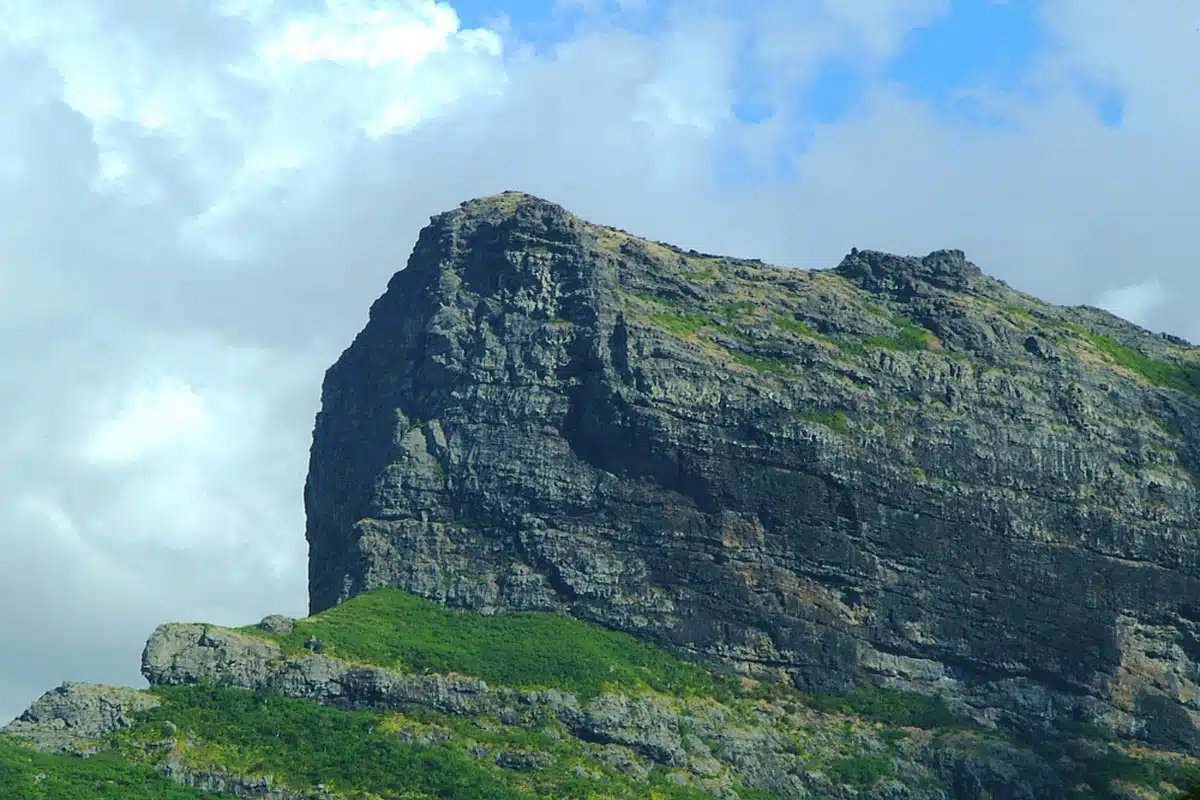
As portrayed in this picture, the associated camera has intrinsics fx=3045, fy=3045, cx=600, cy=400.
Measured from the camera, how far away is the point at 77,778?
187 metres

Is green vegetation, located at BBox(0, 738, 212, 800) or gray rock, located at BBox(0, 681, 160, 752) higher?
gray rock, located at BBox(0, 681, 160, 752)

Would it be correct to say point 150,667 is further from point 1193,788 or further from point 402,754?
point 1193,788

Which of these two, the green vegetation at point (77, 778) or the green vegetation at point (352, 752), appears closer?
the green vegetation at point (77, 778)

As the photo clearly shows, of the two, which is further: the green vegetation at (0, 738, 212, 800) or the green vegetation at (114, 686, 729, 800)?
the green vegetation at (114, 686, 729, 800)

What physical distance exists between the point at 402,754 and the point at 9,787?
25568mm

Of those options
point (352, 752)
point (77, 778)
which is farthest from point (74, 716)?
point (352, 752)

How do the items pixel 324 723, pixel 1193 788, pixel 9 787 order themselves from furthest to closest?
pixel 324 723, pixel 9 787, pixel 1193 788

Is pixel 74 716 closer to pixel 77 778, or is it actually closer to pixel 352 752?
pixel 77 778

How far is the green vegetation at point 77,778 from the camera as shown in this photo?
184 metres

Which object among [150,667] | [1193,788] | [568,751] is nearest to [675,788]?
[568,751]

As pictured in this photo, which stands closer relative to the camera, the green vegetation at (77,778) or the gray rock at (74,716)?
the green vegetation at (77,778)

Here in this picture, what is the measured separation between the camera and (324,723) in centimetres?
19738

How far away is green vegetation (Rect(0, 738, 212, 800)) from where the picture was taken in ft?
604

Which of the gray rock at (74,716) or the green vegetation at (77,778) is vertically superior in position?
the gray rock at (74,716)
